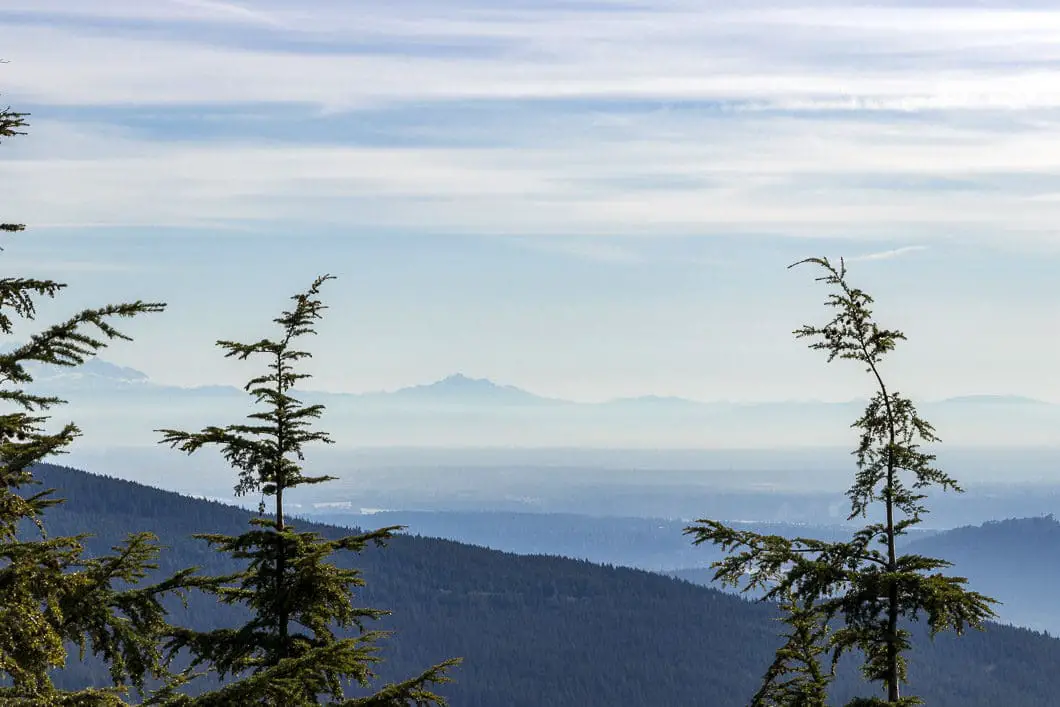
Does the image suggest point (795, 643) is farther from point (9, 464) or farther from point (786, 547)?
point (9, 464)

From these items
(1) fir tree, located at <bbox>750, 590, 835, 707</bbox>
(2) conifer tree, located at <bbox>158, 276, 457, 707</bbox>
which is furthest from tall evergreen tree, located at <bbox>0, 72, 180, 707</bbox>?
(1) fir tree, located at <bbox>750, 590, 835, 707</bbox>

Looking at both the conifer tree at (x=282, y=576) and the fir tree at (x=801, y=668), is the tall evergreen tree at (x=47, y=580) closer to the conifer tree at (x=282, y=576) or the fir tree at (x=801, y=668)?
the conifer tree at (x=282, y=576)

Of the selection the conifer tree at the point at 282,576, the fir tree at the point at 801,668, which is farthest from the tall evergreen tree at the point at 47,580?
the fir tree at the point at 801,668

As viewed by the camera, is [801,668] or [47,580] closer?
[47,580]

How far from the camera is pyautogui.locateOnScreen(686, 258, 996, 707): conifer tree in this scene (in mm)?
23359

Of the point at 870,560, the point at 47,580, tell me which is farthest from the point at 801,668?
the point at 47,580

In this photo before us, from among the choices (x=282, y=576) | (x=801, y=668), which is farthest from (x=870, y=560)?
(x=282, y=576)

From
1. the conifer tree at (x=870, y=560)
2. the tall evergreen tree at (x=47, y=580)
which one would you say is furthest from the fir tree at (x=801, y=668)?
the tall evergreen tree at (x=47, y=580)

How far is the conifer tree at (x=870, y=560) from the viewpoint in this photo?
76.6 feet

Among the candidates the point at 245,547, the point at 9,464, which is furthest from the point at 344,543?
the point at 9,464

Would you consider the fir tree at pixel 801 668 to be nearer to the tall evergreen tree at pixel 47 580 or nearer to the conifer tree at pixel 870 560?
the conifer tree at pixel 870 560

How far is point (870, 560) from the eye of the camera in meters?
24.1

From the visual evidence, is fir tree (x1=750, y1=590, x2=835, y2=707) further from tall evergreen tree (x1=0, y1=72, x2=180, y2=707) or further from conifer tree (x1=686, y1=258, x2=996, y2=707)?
tall evergreen tree (x1=0, y1=72, x2=180, y2=707)

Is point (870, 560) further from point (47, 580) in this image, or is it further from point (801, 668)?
point (47, 580)
